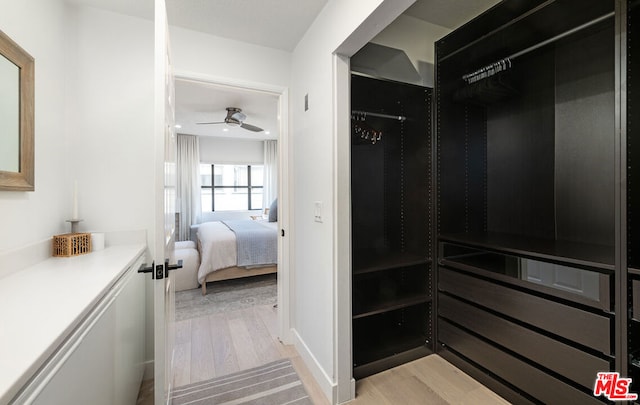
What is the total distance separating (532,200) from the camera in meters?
1.98

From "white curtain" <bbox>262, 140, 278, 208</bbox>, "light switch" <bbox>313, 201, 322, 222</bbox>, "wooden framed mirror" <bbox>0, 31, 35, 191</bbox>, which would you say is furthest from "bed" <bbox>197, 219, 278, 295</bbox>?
"white curtain" <bbox>262, 140, 278, 208</bbox>

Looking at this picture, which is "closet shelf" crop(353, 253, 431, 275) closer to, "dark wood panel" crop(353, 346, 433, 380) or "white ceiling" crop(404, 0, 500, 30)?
"dark wood panel" crop(353, 346, 433, 380)

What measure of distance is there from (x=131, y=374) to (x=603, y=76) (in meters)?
3.14

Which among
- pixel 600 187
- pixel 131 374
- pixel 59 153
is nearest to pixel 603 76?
pixel 600 187

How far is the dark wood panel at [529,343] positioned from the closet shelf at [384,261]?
1.12 feet

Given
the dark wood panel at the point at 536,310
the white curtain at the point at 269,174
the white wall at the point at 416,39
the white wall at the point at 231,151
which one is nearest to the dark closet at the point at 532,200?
the dark wood panel at the point at 536,310

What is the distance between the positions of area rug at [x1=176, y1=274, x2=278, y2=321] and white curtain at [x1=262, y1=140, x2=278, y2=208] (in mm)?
3105

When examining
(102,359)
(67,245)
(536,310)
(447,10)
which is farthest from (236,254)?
(447,10)

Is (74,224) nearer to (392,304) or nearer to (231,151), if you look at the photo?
(392,304)

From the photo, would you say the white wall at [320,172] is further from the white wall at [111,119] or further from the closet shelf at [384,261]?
the white wall at [111,119]

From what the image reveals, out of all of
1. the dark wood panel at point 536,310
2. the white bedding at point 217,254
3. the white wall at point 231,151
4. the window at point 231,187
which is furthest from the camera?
the window at point 231,187

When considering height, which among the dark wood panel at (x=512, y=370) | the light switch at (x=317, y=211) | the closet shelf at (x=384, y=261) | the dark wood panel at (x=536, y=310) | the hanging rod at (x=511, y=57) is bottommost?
the dark wood panel at (x=512, y=370)

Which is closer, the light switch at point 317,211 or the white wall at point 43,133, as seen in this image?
the white wall at point 43,133

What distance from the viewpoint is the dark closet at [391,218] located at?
210 cm
